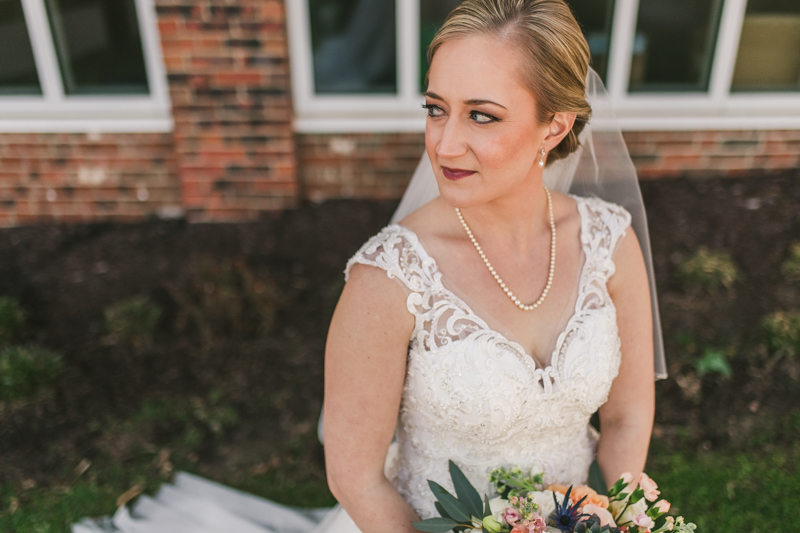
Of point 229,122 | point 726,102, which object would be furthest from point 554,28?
point 726,102

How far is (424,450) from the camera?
2.04 meters

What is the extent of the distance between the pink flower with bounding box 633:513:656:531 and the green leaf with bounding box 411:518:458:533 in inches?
A: 18.1

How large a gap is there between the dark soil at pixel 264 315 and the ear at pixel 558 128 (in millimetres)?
2104

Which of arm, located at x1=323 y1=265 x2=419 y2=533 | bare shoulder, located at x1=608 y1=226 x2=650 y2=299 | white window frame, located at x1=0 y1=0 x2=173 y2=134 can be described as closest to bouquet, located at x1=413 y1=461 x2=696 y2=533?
arm, located at x1=323 y1=265 x2=419 y2=533

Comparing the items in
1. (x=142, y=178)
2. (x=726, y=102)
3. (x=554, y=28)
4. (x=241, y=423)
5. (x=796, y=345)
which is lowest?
(x=241, y=423)

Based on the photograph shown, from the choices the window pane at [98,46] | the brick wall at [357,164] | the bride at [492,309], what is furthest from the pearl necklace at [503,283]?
the window pane at [98,46]

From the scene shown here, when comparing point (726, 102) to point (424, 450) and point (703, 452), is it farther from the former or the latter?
point (424, 450)

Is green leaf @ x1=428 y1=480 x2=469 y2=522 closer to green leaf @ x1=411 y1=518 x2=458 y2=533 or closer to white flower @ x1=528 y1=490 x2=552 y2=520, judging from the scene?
green leaf @ x1=411 y1=518 x2=458 y2=533

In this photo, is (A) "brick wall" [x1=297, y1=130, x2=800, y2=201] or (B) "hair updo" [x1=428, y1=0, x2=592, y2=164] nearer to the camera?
(B) "hair updo" [x1=428, y1=0, x2=592, y2=164]

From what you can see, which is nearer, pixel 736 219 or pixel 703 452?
pixel 703 452

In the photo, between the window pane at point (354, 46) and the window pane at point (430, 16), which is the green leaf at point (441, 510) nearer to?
the window pane at point (430, 16)

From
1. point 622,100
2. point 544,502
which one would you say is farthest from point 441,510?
point 622,100

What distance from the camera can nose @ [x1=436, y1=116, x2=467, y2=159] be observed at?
5.56 feet

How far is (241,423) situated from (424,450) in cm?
177
